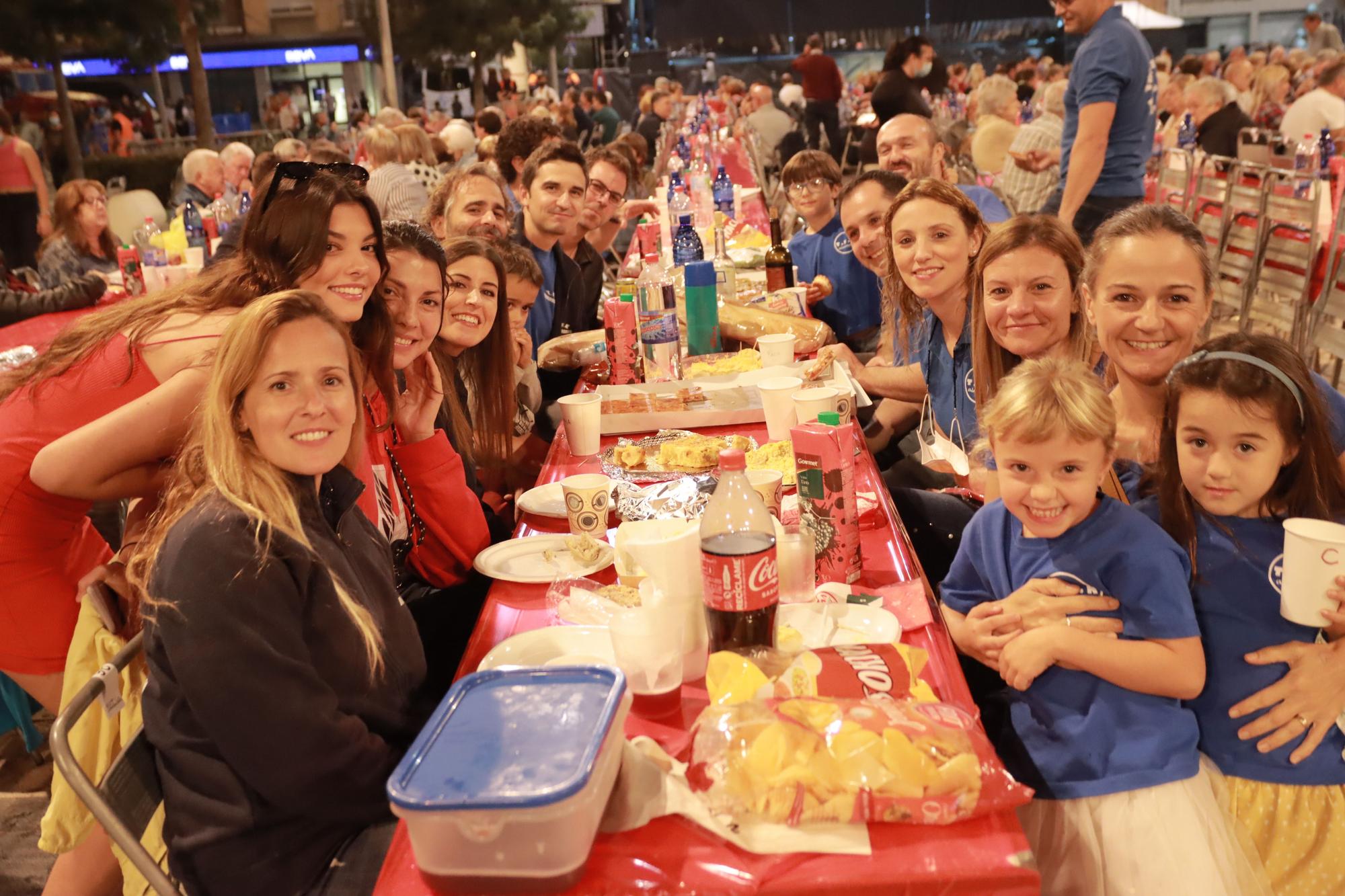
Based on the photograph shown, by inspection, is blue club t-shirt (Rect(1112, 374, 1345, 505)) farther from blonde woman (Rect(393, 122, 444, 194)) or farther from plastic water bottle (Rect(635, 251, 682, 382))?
blonde woman (Rect(393, 122, 444, 194))

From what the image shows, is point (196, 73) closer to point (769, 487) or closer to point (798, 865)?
point (769, 487)

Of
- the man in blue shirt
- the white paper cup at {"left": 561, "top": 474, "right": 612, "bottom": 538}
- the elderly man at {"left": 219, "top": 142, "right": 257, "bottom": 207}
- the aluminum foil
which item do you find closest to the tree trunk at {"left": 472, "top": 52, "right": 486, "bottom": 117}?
the elderly man at {"left": 219, "top": 142, "right": 257, "bottom": 207}

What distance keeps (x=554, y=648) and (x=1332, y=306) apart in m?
4.21

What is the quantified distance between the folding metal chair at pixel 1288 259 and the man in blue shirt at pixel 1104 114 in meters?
0.72

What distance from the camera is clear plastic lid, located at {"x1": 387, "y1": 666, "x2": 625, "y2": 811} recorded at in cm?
109

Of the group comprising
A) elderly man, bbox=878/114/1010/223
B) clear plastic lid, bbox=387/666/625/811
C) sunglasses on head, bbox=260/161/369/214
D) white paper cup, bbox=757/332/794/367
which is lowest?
clear plastic lid, bbox=387/666/625/811

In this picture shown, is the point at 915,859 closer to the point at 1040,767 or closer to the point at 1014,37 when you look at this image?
the point at 1040,767

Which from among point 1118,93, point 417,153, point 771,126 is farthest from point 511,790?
point 771,126

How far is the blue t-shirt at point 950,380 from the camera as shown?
9.41 ft

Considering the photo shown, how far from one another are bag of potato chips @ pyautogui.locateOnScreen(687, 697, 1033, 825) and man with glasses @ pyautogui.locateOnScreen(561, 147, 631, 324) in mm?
3670

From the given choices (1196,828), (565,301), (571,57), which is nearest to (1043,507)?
(1196,828)

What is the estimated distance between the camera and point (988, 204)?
4.26 m

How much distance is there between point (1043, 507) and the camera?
1.68 meters

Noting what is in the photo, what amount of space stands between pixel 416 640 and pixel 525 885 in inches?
30.4
